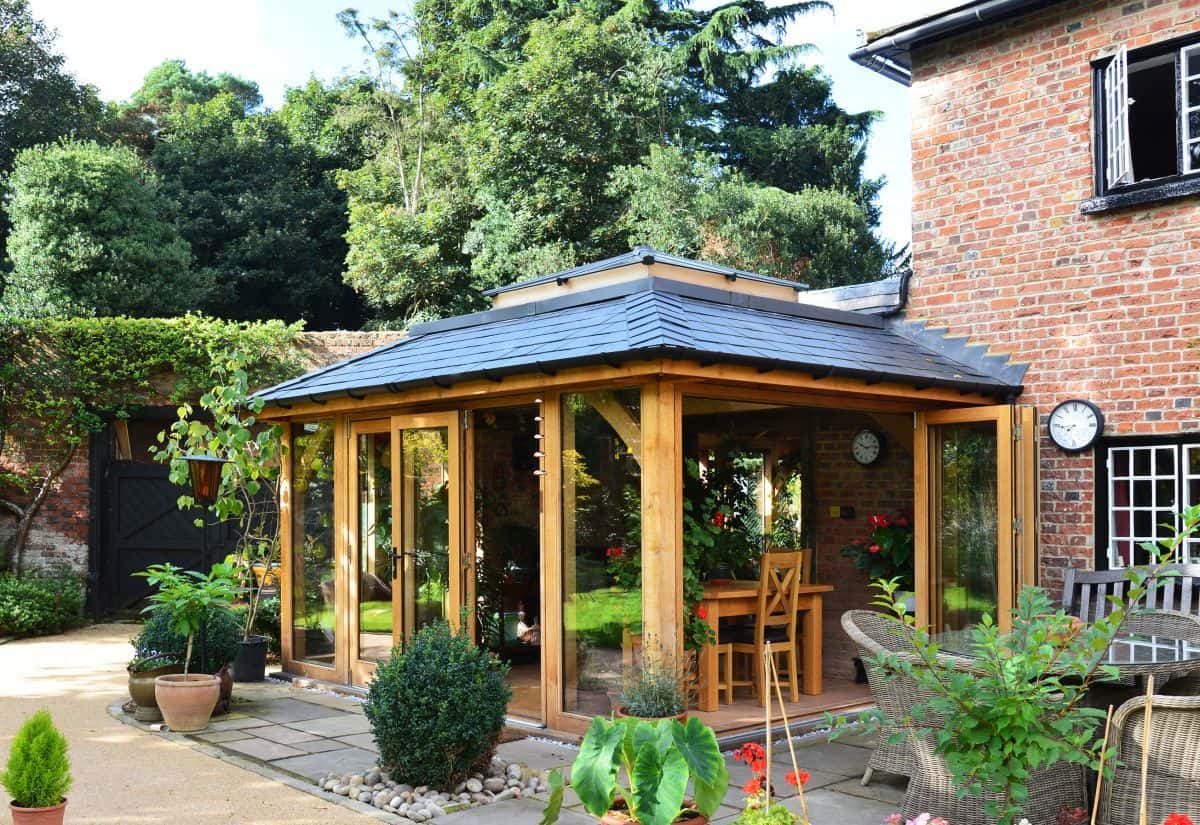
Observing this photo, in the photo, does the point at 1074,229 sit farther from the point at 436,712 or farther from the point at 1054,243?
the point at 436,712

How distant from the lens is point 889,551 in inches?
336

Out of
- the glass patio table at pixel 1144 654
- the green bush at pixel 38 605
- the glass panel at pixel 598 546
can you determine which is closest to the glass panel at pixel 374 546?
the glass panel at pixel 598 546

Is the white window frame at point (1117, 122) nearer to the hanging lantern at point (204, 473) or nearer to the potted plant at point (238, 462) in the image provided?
the potted plant at point (238, 462)

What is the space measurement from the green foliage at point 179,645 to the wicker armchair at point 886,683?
15.0 feet

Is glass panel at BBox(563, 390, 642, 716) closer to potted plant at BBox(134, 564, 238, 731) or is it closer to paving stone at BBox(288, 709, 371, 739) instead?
paving stone at BBox(288, 709, 371, 739)

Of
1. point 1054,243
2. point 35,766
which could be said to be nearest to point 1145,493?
point 1054,243

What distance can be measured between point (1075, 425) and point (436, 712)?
4.84 metres

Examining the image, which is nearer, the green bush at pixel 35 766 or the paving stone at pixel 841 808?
the green bush at pixel 35 766

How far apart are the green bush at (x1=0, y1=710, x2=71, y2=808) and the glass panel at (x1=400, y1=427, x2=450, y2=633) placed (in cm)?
343

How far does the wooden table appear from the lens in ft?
24.1

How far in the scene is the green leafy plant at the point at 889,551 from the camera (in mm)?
8477

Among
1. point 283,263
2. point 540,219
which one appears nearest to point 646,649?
point 540,219

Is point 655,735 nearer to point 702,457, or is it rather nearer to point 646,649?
point 646,649

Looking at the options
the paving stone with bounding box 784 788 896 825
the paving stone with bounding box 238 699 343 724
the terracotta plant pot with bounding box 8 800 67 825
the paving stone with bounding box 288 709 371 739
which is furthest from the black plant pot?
the paving stone with bounding box 784 788 896 825
